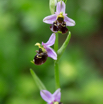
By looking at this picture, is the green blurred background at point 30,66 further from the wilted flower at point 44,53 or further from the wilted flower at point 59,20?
the wilted flower at point 59,20

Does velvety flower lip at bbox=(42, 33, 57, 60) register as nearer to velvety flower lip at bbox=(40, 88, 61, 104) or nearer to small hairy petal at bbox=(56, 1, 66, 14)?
small hairy petal at bbox=(56, 1, 66, 14)

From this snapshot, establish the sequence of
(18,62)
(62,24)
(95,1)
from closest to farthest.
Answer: (62,24), (18,62), (95,1)

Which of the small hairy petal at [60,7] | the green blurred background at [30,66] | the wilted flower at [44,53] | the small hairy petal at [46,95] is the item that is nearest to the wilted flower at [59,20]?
the small hairy petal at [60,7]

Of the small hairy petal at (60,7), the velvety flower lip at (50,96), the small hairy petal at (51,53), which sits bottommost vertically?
the velvety flower lip at (50,96)

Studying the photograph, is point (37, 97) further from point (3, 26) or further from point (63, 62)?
point (3, 26)

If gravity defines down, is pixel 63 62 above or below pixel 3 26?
below

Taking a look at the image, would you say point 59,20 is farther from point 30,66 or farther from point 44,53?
point 30,66

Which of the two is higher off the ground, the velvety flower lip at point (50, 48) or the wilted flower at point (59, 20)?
the wilted flower at point (59, 20)

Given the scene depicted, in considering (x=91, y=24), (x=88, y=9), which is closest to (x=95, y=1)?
(x=88, y=9)
